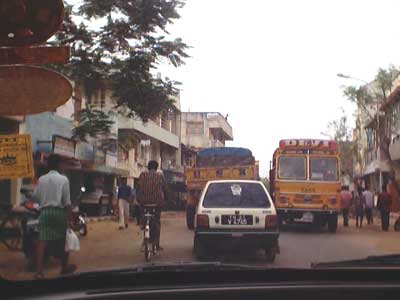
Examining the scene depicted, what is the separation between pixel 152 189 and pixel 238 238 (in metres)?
1.65

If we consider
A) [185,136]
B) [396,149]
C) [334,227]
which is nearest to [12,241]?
[334,227]

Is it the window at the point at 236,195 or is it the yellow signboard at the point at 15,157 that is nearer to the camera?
the yellow signboard at the point at 15,157

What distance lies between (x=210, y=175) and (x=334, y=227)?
15.6 feet

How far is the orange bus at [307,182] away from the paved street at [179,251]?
876mm

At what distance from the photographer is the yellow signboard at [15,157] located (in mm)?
3785

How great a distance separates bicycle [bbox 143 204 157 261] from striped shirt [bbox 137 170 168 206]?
105 mm

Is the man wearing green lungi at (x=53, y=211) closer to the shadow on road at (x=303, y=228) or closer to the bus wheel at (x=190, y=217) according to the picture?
the bus wheel at (x=190, y=217)

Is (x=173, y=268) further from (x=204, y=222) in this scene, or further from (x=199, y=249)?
(x=204, y=222)

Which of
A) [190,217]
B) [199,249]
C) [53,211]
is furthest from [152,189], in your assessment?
[190,217]

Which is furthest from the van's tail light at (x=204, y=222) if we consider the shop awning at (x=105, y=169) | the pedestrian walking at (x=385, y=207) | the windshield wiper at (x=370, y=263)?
the pedestrian walking at (x=385, y=207)

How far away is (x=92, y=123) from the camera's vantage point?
1191 centimetres

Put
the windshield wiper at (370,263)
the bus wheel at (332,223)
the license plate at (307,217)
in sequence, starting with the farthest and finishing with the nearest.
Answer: the license plate at (307,217), the bus wheel at (332,223), the windshield wiper at (370,263)

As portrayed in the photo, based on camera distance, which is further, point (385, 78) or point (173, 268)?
point (385, 78)

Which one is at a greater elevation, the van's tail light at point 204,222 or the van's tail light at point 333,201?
the van's tail light at point 333,201
